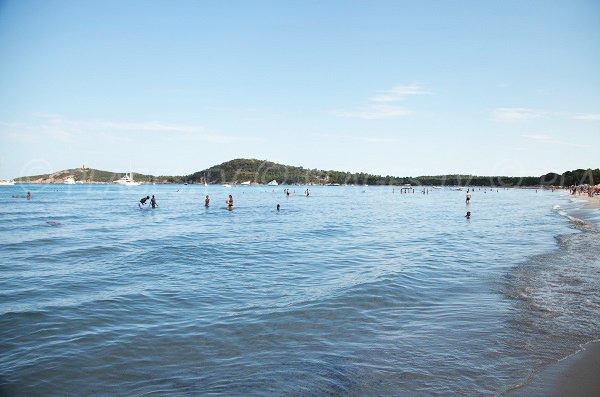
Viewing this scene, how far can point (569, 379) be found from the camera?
6.38 m

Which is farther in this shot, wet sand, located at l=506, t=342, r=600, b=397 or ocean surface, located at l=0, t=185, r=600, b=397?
ocean surface, located at l=0, t=185, r=600, b=397

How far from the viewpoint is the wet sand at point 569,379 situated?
5949mm

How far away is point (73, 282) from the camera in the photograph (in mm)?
14578

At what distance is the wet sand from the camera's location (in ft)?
19.5

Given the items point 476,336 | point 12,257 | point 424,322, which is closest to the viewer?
point 476,336

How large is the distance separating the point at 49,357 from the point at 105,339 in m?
1.19

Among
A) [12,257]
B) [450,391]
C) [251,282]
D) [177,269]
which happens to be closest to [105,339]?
[251,282]

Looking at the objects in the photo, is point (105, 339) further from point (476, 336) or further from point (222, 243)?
point (222, 243)

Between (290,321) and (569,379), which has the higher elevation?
(569,379)

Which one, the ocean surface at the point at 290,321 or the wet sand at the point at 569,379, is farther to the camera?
the ocean surface at the point at 290,321

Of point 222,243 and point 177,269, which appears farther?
point 222,243

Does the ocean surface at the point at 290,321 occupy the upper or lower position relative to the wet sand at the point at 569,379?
lower

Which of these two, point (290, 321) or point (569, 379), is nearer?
point (569, 379)

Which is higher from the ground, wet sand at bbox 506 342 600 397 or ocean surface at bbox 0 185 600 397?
wet sand at bbox 506 342 600 397
